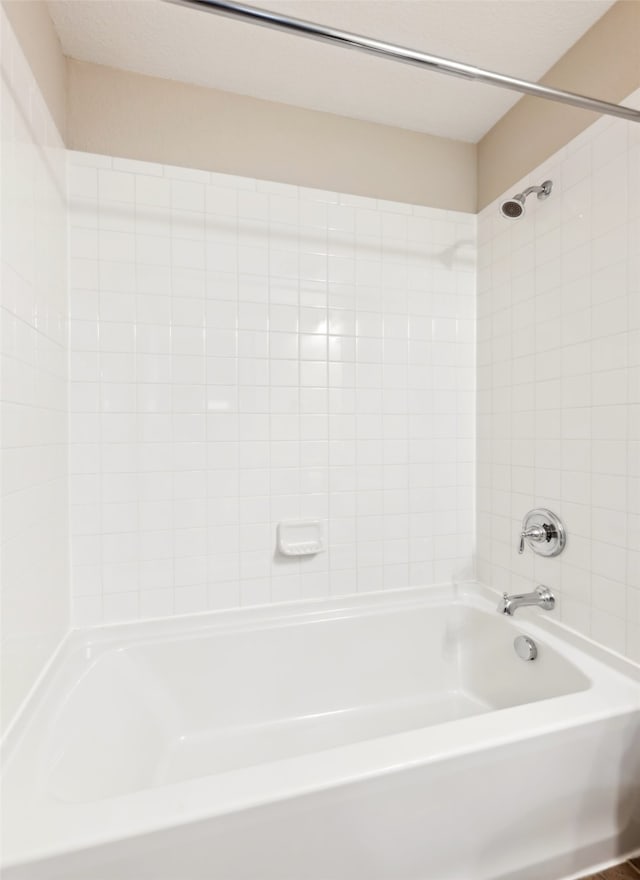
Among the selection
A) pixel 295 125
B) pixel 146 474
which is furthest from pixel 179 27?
pixel 146 474

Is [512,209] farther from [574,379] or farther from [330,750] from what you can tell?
[330,750]

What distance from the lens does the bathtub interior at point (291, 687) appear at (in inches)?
54.2

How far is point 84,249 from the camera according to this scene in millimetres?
1525

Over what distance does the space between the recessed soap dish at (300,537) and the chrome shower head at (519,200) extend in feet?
4.17

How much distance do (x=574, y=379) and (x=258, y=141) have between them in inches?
57.1

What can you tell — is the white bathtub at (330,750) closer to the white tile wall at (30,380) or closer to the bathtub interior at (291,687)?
the bathtub interior at (291,687)

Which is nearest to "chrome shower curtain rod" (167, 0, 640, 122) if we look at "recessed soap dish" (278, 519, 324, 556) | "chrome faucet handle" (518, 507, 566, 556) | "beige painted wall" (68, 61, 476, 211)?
"beige painted wall" (68, 61, 476, 211)

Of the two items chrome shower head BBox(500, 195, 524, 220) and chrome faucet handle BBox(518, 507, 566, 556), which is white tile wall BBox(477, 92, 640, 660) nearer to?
chrome faucet handle BBox(518, 507, 566, 556)

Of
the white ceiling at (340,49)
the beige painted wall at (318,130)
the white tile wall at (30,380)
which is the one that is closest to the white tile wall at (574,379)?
the beige painted wall at (318,130)

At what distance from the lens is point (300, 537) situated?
174 centimetres

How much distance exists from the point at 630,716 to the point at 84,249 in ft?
6.96

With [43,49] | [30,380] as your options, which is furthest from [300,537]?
[43,49]

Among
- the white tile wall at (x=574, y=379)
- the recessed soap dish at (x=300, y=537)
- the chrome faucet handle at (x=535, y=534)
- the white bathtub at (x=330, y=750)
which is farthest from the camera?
the recessed soap dish at (x=300, y=537)

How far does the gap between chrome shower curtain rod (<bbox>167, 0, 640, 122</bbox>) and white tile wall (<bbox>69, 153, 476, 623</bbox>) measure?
0.78 m
